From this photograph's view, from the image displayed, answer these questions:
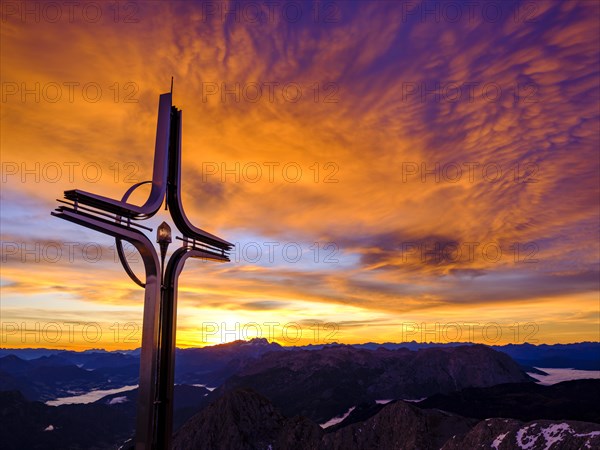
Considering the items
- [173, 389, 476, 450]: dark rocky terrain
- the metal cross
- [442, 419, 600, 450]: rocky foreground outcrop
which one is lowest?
[173, 389, 476, 450]: dark rocky terrain

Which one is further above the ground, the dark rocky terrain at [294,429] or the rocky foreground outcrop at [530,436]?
the rocky foreground outcrop at [530,436]

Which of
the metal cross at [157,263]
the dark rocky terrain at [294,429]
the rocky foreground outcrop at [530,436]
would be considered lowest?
the dark rocky terrain at [294,429]

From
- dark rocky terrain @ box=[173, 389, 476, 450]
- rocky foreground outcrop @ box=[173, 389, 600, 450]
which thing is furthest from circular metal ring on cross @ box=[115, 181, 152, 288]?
dark rocky terrain @ box=[173, 389, 476, 450]

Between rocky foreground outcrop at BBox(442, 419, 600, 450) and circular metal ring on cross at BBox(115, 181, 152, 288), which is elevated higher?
circular metal ring on cross at BBox(115, 181, 152, 288)

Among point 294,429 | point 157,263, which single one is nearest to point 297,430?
point 294,429

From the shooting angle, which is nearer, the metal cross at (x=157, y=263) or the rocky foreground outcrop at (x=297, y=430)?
the metal cross at (x=157, y=263)

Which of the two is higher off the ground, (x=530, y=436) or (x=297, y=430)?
(x=530, y=436)

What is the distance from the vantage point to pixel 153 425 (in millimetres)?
18828

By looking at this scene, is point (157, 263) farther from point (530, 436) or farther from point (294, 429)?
point (294, 429)

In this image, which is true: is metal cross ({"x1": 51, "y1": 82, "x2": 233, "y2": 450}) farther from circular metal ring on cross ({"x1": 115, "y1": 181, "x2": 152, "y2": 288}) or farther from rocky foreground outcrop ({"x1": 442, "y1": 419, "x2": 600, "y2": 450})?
rocky foreground outcrop ({"x1": 442, "y1": 419, "x2": 600, "y2": 450})

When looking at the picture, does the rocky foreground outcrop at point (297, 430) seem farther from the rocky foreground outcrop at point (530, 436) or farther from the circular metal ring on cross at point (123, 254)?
the circular metal ring on cross at point (123, 254)

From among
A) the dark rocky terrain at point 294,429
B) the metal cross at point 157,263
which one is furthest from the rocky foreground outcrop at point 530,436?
the metal cross at point 157,263

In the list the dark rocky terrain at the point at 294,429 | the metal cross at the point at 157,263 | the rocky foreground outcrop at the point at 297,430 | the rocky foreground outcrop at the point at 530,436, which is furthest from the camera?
the dark rocky terrain at the point at 294,429

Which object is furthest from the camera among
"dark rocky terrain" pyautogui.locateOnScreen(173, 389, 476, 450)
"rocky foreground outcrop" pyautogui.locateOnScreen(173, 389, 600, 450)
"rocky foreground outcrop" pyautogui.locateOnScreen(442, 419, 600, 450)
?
"dark rocky terrain" pyautogui.locateOnScreen(173, 389, 476, 450)
